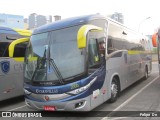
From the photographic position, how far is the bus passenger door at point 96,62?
8.12 m

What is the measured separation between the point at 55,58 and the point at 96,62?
123 cm

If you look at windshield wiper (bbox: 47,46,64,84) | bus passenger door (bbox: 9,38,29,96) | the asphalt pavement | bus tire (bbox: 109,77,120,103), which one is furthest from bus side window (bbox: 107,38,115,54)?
bus passenger door (bbox: 9,38,29,96)

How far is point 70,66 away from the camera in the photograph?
25.7ft

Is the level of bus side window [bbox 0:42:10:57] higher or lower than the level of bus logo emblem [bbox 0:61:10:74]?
higher

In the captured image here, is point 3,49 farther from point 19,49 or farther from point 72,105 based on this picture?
point 72,105

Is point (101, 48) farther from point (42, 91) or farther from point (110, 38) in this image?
point (42, 91)

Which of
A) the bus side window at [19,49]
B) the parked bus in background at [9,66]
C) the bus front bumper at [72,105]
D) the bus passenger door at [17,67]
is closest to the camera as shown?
the bus front bumper at [72,105]

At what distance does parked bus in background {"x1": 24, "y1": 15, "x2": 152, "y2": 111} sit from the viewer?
771cm

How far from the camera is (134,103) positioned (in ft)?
32.2

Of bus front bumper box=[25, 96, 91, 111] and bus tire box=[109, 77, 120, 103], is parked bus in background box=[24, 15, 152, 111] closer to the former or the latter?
bus front bumper box=[25, 96, 91, 111]

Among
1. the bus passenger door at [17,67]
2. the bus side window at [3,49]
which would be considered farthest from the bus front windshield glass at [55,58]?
the bus passenger door at [17,67]

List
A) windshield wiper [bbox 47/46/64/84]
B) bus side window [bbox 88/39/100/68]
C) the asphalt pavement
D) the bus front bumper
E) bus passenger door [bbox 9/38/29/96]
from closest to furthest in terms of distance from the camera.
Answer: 1. the bus front bumper
2. windshield wiper [bbox 47/46/64/84]
3. the asphalt pavement
4. bus side window [bbox 88/39/100/68]
5. bus passenger door [bbox 9/38/29/96]

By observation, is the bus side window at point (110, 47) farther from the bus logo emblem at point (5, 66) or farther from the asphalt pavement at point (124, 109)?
the bus logo emblem at point (5, 66)

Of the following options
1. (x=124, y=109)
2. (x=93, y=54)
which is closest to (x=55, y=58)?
(x=93, y=54)
